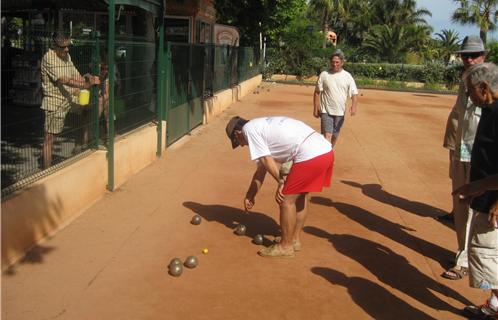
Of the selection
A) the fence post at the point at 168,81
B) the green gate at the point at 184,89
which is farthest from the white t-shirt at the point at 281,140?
the green gate at the point at 184,89

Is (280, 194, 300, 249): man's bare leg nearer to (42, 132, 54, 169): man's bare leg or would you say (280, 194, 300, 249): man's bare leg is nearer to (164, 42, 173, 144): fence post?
(42, 132, 54, 169): man's bare leg

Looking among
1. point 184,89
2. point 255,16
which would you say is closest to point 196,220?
point 184,89

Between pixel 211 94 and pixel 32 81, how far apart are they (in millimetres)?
9409

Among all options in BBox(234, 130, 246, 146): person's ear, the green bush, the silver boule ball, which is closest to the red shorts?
BBox(234, 130, 246, 146): person's ear

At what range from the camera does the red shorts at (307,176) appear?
204 inches

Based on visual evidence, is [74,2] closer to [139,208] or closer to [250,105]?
[139,208]

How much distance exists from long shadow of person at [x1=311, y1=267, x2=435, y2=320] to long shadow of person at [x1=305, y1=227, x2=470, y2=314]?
0.60 feet

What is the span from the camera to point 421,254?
19.3ft

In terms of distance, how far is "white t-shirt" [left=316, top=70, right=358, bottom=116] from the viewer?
863 centimetres

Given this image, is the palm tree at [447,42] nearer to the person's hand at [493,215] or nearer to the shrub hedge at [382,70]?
the shrub hedge at [382,70]

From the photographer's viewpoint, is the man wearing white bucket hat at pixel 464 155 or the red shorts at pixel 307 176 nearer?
the red shorts at pixel 307 176

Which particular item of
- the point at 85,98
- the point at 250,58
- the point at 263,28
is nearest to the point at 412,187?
the point at 85,98

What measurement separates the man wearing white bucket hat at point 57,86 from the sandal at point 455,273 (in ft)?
12.9

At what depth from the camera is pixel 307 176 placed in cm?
517
